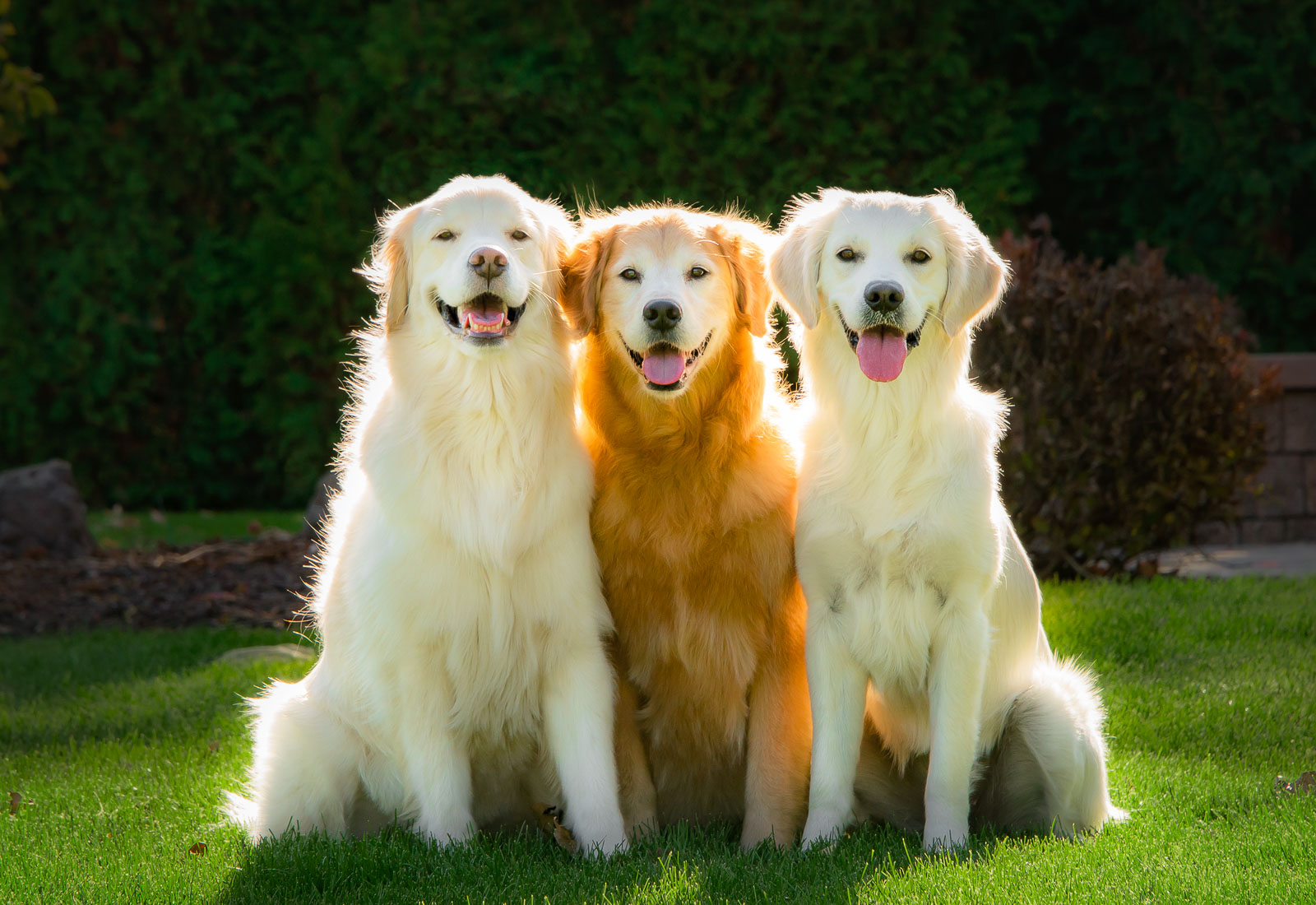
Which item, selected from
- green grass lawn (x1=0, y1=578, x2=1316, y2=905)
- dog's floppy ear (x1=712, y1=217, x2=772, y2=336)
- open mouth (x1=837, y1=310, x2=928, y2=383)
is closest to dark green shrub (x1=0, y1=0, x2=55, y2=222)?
green grass lawn (x1=0, y1=578, x2=1316, y2=905)

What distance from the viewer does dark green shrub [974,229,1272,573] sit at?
5.74m

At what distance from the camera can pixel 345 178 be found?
7.70 m

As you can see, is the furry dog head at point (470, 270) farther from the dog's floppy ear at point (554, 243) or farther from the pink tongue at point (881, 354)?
the pink tongue at point (881, 354)

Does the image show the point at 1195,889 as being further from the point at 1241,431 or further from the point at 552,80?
the point at 552,80

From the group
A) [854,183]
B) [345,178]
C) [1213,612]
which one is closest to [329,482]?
[345,178]

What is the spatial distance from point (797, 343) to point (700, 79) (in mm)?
4458

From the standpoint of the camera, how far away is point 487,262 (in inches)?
116

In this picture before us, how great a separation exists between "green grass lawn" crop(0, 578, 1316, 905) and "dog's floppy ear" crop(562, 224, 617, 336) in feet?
4.31

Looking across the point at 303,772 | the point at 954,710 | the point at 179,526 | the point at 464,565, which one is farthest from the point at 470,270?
the point at 179,526

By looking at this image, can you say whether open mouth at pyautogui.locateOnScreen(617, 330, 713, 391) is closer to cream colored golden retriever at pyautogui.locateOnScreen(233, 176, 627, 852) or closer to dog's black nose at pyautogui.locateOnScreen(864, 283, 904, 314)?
cream colored golden retriever at pyautogui.locateOnScreen(233, 176, 627, 852)

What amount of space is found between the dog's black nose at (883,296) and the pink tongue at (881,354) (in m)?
0.08

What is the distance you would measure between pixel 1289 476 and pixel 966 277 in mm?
5107

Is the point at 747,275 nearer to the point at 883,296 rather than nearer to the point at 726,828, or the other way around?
the point at 883,296

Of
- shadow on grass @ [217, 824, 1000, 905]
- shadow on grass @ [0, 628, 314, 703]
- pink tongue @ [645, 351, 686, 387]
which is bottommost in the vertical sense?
shadow on grass @ [0, 628, 314, 703]
